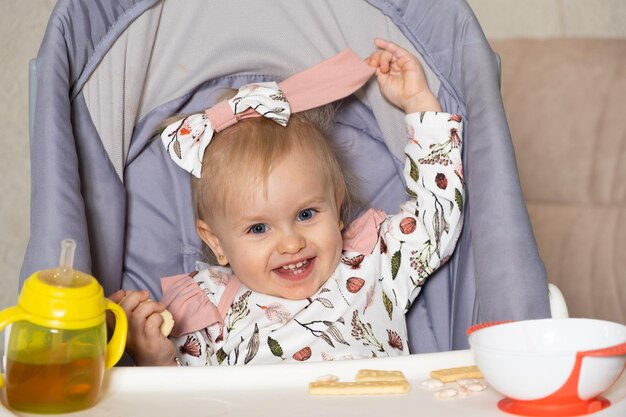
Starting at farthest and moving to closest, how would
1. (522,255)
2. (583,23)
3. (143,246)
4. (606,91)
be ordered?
(583,23) → (606,91) → (143,246) → (522,255)

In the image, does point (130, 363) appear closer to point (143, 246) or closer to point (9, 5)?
point (143, 246)

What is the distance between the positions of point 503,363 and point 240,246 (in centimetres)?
61

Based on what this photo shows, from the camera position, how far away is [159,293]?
1469 mm

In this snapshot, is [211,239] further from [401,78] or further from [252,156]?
[401,78]

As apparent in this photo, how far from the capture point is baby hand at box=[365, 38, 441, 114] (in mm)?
1393

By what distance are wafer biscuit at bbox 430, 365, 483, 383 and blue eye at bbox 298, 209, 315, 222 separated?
446 mm

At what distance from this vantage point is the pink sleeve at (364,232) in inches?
55.9

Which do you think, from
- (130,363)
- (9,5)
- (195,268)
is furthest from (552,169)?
(9,5)

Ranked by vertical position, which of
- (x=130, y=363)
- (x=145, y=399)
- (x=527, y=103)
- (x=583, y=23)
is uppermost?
(x=583, y=23)

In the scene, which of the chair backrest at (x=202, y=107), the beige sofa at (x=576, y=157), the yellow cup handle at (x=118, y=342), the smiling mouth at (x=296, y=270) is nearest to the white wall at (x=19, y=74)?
the beige sofa at (x=576, y=157)

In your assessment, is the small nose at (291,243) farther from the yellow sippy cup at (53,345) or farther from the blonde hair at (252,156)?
the yellow sippy cup at (53,345)

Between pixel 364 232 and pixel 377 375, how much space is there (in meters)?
0.52

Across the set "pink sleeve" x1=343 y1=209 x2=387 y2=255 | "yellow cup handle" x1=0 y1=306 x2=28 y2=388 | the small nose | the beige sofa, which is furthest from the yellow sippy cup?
the beige sofa

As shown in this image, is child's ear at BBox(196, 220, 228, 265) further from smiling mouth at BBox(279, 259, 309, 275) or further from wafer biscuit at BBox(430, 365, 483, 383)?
wafer biscuit at BBox(430, 365, 483, 383)
